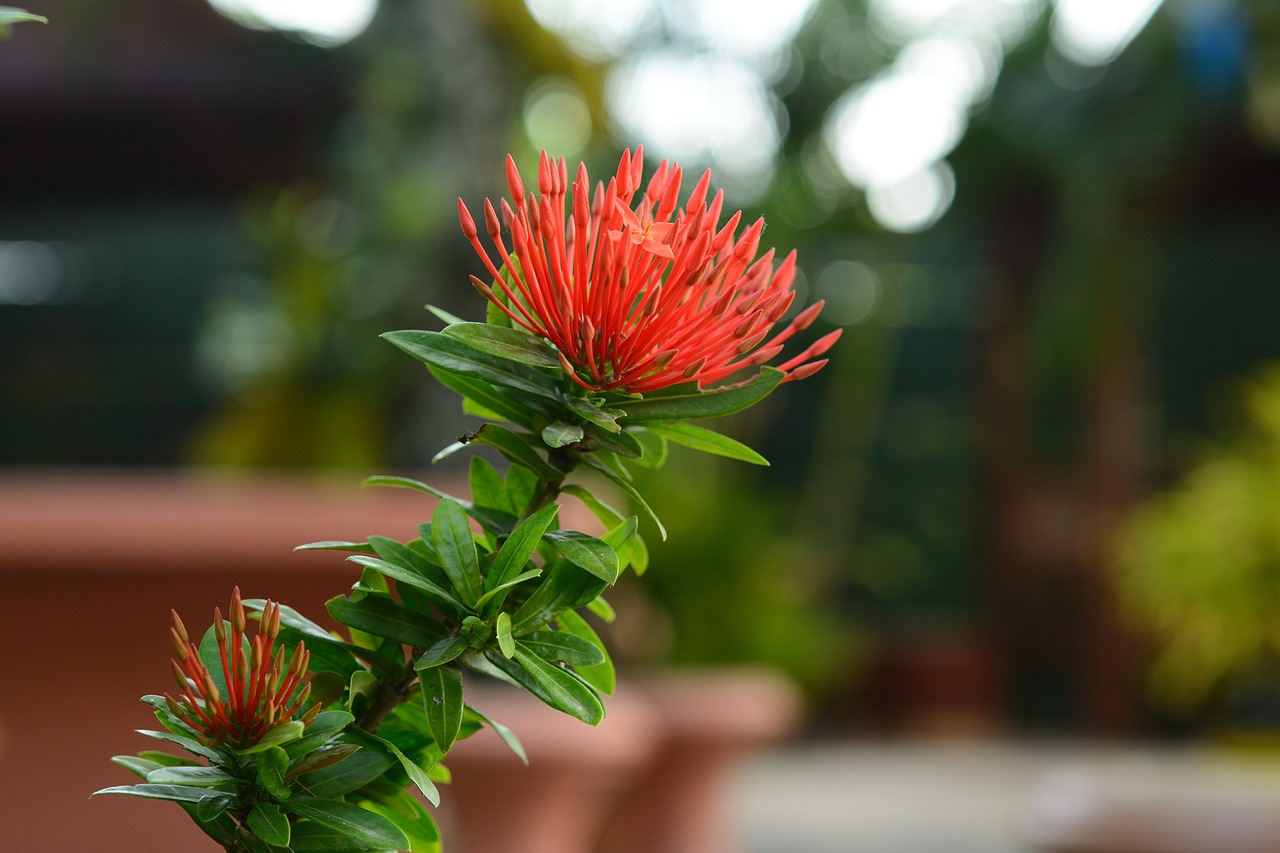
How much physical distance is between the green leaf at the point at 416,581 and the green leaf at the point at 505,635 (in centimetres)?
2

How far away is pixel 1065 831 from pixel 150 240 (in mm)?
6114

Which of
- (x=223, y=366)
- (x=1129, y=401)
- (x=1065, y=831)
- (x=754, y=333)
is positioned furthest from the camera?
(x=1129, y=401)

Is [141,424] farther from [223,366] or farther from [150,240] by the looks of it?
[223,366]

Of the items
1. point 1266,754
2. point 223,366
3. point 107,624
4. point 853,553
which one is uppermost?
point 853,553

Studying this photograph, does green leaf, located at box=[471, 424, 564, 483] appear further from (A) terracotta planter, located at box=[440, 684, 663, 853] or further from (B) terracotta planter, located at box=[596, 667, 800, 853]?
(B) terracotta planter, located at box=[596, 667, 800, 853]

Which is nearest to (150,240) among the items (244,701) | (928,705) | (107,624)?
(928,705)

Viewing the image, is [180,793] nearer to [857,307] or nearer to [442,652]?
[442,652]

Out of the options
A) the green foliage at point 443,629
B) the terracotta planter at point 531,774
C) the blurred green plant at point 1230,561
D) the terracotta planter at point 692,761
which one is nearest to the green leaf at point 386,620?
the green foliage at point 443,629

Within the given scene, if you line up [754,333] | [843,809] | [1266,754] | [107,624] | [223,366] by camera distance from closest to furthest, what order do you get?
1. [754,333]
2. [107,624]
3. [1266,754]
4. [843,809]
5. [223,366]

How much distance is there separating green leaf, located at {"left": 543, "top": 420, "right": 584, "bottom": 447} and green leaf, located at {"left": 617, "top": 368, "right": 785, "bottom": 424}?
0.06ft

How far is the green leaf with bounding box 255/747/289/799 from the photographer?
30 centimetres

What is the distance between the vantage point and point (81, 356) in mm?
6961

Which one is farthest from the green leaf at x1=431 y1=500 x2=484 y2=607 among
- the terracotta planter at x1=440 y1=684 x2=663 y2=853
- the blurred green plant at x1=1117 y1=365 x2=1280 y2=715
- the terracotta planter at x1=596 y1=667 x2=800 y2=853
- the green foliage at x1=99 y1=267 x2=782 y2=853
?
the blurred green plant at x1=1117 y1=365 x2=1280 y2=715

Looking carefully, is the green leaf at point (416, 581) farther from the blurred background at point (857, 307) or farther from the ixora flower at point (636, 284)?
the blurred background at point (857, 307)
